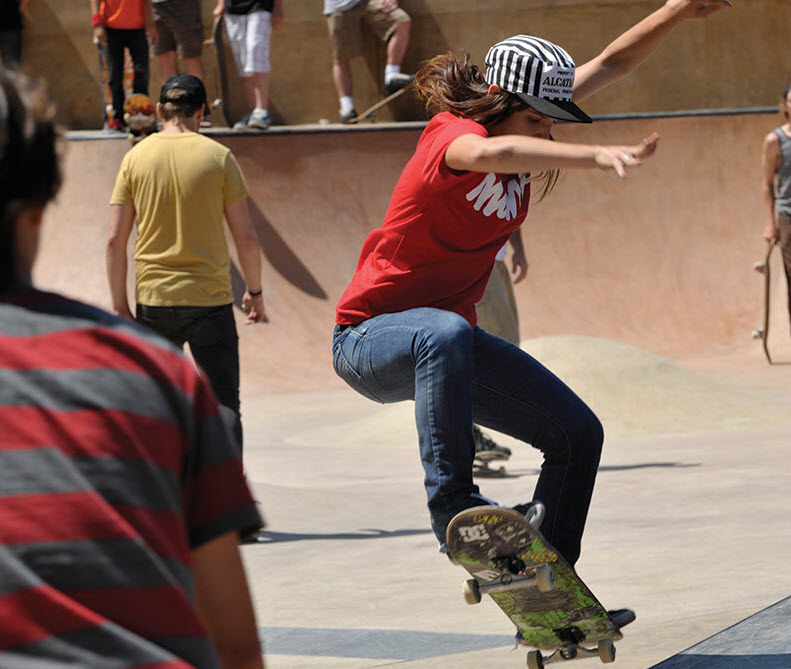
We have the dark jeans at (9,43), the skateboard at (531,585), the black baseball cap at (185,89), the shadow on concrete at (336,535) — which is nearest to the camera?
the skateboard at (531,585)

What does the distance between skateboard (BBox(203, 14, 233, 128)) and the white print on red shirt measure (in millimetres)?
10774

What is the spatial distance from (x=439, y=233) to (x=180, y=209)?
2102mm

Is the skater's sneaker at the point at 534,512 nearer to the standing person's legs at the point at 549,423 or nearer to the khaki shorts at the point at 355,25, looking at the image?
the standing person's legs at the point at 549,423

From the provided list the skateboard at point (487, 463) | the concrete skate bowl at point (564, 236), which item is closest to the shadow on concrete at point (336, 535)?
the skateboard at point (487, 463)

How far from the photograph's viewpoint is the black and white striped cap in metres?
3.40

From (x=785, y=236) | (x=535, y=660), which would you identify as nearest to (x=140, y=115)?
(x=785, y=236)

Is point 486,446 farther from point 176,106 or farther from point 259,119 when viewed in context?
point 259,119

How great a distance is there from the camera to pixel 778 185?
34.6ft

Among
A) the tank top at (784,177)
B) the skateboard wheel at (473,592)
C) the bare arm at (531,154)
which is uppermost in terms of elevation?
the bare arm at (531,154)

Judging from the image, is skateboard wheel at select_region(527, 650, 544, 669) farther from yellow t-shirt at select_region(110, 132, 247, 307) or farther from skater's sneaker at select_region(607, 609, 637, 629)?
yellow t-shirt at select_region(110, 132, 247, 307)

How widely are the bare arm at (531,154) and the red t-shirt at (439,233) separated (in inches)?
3.8

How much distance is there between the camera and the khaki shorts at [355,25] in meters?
13.3

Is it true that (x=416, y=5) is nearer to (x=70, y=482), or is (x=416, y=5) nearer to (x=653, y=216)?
(x=653, y=216)

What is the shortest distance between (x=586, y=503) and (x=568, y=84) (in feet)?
3.72
